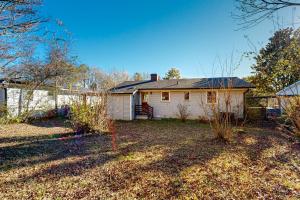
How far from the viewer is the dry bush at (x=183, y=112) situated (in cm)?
1372

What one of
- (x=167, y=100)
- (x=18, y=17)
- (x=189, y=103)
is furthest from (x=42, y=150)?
(x=189, y=103)

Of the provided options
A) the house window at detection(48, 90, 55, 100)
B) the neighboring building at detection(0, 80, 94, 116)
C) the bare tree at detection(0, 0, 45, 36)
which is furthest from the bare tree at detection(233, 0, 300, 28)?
the house window at detection(48, 90, 55, 100)

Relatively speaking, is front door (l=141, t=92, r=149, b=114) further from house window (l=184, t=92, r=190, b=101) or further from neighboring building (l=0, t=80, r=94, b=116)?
neighboring building (l=0, t=80, r=94, b=116)

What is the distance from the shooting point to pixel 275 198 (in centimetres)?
304

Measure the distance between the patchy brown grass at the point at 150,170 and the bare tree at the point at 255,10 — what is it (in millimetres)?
2715

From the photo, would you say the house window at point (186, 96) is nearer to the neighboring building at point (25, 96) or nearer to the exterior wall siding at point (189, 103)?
the exterior wall siding at point (189, 103)

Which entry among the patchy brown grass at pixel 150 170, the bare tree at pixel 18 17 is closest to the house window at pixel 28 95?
the patchy brown grass at pixel 150 170

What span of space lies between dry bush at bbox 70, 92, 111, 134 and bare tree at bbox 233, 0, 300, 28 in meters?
6.59

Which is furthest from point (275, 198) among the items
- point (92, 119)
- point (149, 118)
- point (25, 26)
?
point (149, 118)

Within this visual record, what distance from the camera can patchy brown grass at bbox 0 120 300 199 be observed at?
3.25 metres

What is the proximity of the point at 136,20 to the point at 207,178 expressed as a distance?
10325mm

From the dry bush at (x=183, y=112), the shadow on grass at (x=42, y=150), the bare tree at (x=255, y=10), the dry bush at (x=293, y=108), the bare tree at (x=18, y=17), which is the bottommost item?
the shadow on grass at (x=42, y=150)

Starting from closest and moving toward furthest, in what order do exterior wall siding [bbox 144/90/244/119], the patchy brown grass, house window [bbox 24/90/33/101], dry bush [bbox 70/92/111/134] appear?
1. the patchy brown grass
2. dry bush [bbox 70/92/111/134]
3. house window [bbox 24/90/33/101]
4. exterior wall siding [bbox 144/90/244/119]

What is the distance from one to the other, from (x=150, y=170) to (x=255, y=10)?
Answer: 4118mm
